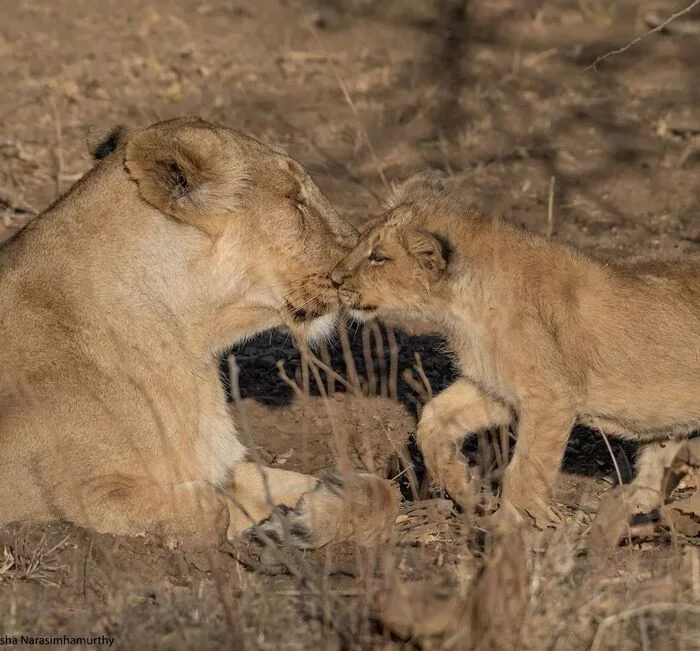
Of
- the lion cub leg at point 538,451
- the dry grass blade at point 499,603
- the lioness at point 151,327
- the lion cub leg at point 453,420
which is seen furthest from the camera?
the lion cub leg at point 453,420

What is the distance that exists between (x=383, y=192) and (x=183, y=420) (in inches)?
170

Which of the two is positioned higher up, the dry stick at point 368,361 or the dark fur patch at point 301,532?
the dry stick at point 368,361

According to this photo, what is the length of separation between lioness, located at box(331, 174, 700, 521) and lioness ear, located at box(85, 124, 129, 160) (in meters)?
1.03

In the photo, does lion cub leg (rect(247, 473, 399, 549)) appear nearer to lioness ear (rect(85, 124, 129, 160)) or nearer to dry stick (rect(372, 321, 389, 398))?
dry stick (rect(372, 321, 389, 398))

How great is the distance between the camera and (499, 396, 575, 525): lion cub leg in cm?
530

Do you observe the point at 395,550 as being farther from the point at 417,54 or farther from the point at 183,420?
the point at 417,54

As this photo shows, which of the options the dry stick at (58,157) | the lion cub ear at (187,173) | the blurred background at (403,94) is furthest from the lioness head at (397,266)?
the dry stick at (58,157)

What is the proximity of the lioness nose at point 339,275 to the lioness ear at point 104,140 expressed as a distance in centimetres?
99

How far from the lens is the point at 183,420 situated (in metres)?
5.04

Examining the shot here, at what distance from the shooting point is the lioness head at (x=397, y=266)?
5441mm

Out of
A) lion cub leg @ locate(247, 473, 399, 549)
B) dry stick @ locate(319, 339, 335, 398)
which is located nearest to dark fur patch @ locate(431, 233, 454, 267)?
dry stick @ locate(319, 339, 335, 398)

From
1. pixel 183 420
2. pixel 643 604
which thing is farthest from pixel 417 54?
pixel 643 604

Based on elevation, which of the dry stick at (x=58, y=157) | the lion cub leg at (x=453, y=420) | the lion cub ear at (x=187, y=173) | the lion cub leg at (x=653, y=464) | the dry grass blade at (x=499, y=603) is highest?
the lion cub ear at (x=187, y=173)

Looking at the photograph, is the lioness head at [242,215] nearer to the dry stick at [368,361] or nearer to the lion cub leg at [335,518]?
the dry stick at [368,361]
